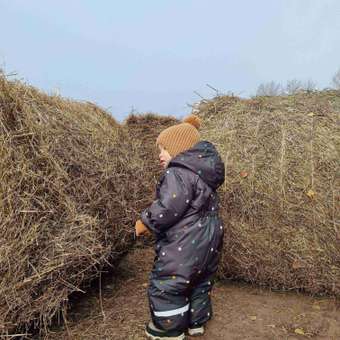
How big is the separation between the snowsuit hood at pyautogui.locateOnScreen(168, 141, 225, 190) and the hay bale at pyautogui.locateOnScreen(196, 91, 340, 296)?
Result: 2.95ft

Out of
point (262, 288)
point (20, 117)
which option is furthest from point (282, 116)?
point (20, 117)

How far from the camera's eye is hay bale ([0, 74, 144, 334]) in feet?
10.4

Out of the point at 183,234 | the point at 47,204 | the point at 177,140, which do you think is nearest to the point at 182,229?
the point at 183,234

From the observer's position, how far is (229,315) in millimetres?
4254

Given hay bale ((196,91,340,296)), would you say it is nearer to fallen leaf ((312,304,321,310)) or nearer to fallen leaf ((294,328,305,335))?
fallen leaf ((312,304,321,310))

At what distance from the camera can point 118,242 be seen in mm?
4355

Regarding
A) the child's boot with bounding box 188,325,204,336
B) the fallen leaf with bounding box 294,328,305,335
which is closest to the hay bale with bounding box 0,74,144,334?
the child's boot with bounding box 188,325,204,336

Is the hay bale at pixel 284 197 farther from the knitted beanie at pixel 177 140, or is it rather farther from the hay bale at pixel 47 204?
the hay bale at pixel 47 204

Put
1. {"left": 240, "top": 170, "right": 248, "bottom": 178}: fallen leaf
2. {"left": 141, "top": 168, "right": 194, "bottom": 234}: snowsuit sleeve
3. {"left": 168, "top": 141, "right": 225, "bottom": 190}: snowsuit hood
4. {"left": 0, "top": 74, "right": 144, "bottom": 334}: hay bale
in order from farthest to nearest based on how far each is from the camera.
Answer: {"left": 240, "top": 170, "right": 248, "bottom": 178}: fallen leaf
{"left": 168, "top": 141, "right": 225, "bottom": 190}: snowsuit hood
{"left": 141, "top": 168, "right": 194, "bottom": 234}: snowsuit sleeve
{"left": 0, "top": 74, "right": 144, "bottom": 334}: hay bale

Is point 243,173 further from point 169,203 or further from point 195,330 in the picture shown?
point 195,330

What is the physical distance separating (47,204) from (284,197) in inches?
83.3

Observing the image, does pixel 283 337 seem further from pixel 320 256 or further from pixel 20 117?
pixel 20 117

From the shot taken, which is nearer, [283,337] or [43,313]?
[43,313]

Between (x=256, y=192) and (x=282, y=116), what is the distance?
85cm
